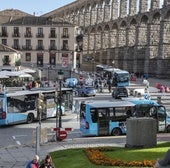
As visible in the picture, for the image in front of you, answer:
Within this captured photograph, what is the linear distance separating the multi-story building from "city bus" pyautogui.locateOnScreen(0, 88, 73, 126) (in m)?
59.3

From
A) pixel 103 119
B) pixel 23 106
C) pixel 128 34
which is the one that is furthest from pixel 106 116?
pixel 128 34

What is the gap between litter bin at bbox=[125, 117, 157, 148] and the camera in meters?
21.7

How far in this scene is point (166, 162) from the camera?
8.18m

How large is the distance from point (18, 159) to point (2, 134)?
9034mm

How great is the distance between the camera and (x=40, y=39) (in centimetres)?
10088

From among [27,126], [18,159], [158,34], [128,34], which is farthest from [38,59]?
[18,159]

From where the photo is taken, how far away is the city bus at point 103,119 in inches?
1200

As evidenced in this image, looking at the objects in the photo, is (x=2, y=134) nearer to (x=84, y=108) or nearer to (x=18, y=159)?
(x=84, y=108)

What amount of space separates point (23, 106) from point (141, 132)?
15938 mm

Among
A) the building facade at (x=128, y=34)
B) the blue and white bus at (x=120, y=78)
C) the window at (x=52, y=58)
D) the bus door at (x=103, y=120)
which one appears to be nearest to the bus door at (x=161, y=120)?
the bus door at (x=103, y=120)

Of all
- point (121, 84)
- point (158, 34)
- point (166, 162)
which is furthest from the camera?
point (158, 34)

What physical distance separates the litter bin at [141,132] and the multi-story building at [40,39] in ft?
251

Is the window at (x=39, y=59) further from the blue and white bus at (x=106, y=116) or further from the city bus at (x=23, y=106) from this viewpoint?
the blue and white bus at (x=106, y=116)

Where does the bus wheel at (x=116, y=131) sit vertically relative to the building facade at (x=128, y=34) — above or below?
below
